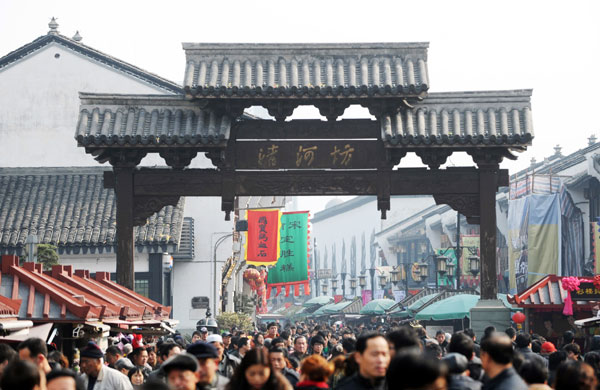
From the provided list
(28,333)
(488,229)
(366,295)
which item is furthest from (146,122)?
(366,295)

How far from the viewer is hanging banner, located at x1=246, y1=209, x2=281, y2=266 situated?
40562 millimetres

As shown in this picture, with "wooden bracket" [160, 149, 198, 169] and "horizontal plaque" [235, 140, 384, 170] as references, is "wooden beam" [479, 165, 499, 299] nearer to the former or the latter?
"horizontal plaque" [235, 140, 384, 170]

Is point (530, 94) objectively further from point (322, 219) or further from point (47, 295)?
point (322, 219)

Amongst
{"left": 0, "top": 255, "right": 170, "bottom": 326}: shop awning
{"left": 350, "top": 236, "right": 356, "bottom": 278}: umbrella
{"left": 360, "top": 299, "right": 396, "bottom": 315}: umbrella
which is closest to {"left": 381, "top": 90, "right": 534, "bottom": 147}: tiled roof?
{"left": 0, "top": 255, "right": 170, "bottom": 326}: shop awning

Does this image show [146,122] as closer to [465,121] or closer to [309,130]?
[309,130]

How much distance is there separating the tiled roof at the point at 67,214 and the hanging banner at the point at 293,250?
708 cm

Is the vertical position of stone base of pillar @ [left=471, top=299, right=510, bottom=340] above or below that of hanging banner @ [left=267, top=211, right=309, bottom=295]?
below

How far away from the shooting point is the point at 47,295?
17.1 m

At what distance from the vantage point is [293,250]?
44250 mm

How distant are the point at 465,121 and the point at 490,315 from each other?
3.81 meters

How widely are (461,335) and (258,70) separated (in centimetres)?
1148

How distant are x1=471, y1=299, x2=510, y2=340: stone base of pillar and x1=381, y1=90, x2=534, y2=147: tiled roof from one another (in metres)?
3.10

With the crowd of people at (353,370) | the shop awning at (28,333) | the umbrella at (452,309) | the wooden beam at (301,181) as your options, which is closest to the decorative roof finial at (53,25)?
the umbrella at (452,309)

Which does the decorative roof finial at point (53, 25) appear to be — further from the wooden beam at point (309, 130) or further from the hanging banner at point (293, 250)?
the wooden beam at point (309, 130)
